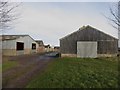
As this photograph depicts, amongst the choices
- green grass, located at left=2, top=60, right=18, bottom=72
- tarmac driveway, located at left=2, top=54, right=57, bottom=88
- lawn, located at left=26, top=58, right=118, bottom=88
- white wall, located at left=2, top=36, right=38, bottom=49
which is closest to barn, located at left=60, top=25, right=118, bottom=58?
white wall, located at left=2, top=36, right=38, bottom=49

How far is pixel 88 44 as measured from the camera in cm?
3894

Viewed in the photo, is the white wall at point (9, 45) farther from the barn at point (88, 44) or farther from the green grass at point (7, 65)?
the green grass at point (7, 65)

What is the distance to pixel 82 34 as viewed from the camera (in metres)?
39.3

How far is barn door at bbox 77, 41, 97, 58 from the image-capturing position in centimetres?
3819

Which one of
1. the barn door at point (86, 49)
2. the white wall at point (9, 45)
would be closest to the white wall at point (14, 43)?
the white wall at point (9, 45)

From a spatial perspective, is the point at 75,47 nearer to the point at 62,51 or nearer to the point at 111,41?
the point at 62,51

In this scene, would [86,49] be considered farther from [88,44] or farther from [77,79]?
[77,79]

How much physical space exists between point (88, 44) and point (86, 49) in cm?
100

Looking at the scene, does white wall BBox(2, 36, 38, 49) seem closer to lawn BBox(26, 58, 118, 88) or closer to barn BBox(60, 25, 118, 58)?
barn BBox(60, 25, 118, 58)

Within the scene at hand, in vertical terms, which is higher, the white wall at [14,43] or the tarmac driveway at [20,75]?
the white wall at [14,43]

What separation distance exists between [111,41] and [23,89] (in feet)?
100

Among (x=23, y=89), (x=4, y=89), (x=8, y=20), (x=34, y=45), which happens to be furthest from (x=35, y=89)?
(x=34, y=45)

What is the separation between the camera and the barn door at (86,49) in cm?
3819

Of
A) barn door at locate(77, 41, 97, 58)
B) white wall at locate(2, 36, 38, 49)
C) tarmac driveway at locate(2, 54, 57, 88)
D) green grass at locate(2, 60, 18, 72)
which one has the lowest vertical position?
tarmac driveway at locate(2, 54, 57, 88)
